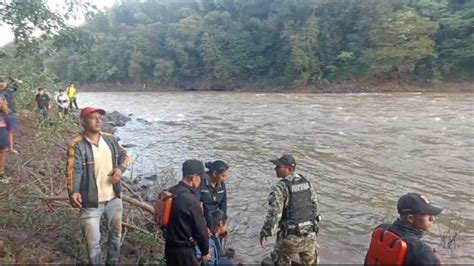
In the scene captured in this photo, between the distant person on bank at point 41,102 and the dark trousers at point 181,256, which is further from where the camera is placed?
the distant person on bank at point 41,102

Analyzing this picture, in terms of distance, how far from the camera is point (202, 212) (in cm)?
382

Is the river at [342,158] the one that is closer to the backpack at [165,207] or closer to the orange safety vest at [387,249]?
the backpack at [165,207]

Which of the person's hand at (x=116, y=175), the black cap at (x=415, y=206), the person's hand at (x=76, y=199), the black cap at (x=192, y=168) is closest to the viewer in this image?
the black cap at (x=415, y=206)

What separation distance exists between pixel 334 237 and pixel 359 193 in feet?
8.38

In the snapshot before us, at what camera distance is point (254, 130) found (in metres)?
19.3

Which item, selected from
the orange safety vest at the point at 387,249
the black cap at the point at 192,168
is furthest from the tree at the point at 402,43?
the orange safety vest at the point at 387,249

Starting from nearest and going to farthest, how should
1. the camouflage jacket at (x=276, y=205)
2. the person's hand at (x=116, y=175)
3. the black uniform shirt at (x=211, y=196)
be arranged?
Answer: the person's hand at (x=116, y=175) → the camouflage jacket at (x=276, y=205) → the black uniform shirt at (x=211, y=196)

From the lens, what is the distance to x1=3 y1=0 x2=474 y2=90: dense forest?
135ft

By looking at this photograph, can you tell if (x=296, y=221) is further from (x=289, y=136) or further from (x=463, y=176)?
(x=289, y=136)

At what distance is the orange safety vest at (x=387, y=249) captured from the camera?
110 inches

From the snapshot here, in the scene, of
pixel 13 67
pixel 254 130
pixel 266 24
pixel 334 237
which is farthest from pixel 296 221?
pixel 266 24

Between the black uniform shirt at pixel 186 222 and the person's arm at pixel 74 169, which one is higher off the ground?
the person's arm at pixel 74 169

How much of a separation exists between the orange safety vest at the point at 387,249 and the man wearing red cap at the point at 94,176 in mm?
2339

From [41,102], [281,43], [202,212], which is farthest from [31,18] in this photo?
[281,43]
